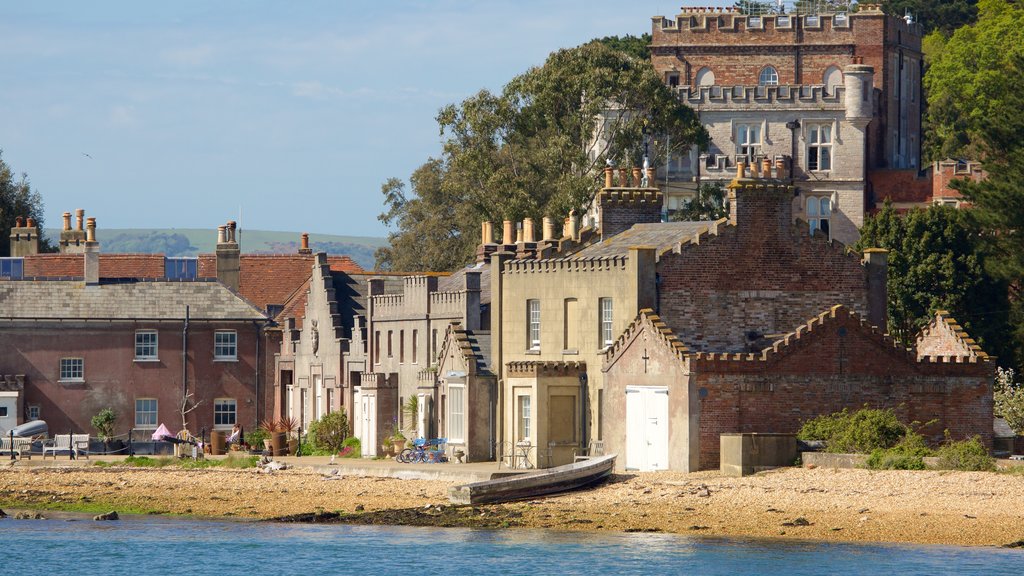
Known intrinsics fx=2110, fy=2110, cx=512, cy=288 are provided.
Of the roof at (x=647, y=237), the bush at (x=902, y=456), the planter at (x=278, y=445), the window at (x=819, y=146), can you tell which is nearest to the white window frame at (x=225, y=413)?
the planter at (x=278, y=445)

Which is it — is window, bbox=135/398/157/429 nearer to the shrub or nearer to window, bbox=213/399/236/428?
the shrub

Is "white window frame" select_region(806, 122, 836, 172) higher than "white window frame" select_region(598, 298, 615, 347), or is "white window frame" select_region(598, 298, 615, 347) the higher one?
"white window frame" select_region(806, 122, 836, 172)

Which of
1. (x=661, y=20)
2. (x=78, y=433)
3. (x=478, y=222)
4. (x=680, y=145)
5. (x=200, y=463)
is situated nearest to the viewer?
Result: (x=200, y=463)

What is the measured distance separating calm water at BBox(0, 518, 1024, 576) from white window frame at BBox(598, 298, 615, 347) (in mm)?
9514

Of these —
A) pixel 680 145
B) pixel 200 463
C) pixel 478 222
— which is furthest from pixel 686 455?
pixel 478 222

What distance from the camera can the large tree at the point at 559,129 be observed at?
295 feet

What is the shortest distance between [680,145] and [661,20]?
21695 millimetres

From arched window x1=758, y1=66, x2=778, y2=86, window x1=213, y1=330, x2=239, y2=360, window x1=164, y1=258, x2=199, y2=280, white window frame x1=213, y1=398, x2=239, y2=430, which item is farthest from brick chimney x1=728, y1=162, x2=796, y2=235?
arched window x1=758, y1=66, x2=778, y2=86

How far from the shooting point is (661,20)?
113500mm

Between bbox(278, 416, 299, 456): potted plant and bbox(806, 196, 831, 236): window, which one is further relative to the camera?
bbox(806, 196, 831, 236): window

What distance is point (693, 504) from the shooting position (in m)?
48.7

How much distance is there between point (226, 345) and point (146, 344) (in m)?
3.05

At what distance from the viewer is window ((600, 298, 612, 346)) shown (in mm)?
56625

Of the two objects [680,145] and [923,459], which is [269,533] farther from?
[680,145]
